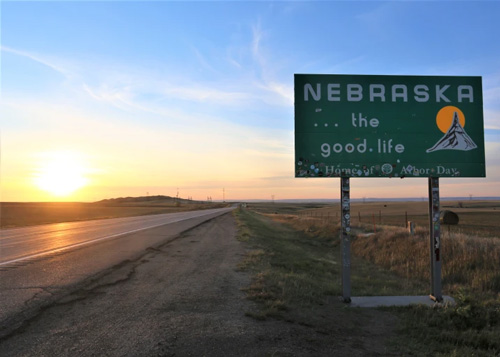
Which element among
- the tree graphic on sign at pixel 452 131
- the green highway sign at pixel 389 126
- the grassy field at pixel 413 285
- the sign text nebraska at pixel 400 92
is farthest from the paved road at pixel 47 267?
the tree graphic on sign at pixel 452 131

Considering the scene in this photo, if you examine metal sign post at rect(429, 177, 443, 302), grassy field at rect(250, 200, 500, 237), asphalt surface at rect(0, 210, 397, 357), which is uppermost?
metal sign post at rect(429, 177, 443, 302)

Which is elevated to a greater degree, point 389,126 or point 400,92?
point 400,92

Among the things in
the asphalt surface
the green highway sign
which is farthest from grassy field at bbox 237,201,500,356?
the green highway sign

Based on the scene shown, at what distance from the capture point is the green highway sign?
7.10 meters

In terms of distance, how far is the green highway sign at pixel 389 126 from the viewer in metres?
7.10

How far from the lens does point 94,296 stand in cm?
655

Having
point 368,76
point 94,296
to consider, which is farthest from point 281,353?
point 368,76

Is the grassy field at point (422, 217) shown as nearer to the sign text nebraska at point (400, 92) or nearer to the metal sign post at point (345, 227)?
the sign text nebraska at point (400, 92)

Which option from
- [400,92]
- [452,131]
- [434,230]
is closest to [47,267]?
[434,230]

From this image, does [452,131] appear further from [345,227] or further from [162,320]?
[162,320]

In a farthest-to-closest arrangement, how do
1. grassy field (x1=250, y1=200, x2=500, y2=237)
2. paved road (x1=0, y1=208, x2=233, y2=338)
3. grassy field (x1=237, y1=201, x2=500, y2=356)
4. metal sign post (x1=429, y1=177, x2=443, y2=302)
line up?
grassy field (x1=250, y1=200, x2=500, y2=237)
metal sign post (x1=429, y1=177, x2=443, y2=302)
paved road (x1=0, y1=208, x2=233, y2=338)
grassy field (x1=237, y1=201, x2=500, y2=356)

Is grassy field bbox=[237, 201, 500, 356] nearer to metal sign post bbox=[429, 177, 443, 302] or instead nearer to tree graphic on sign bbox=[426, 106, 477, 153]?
metal sign post bbox=[429, 177, 443, 302]

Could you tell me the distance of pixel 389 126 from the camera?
7242 mm

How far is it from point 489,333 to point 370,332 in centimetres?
161
